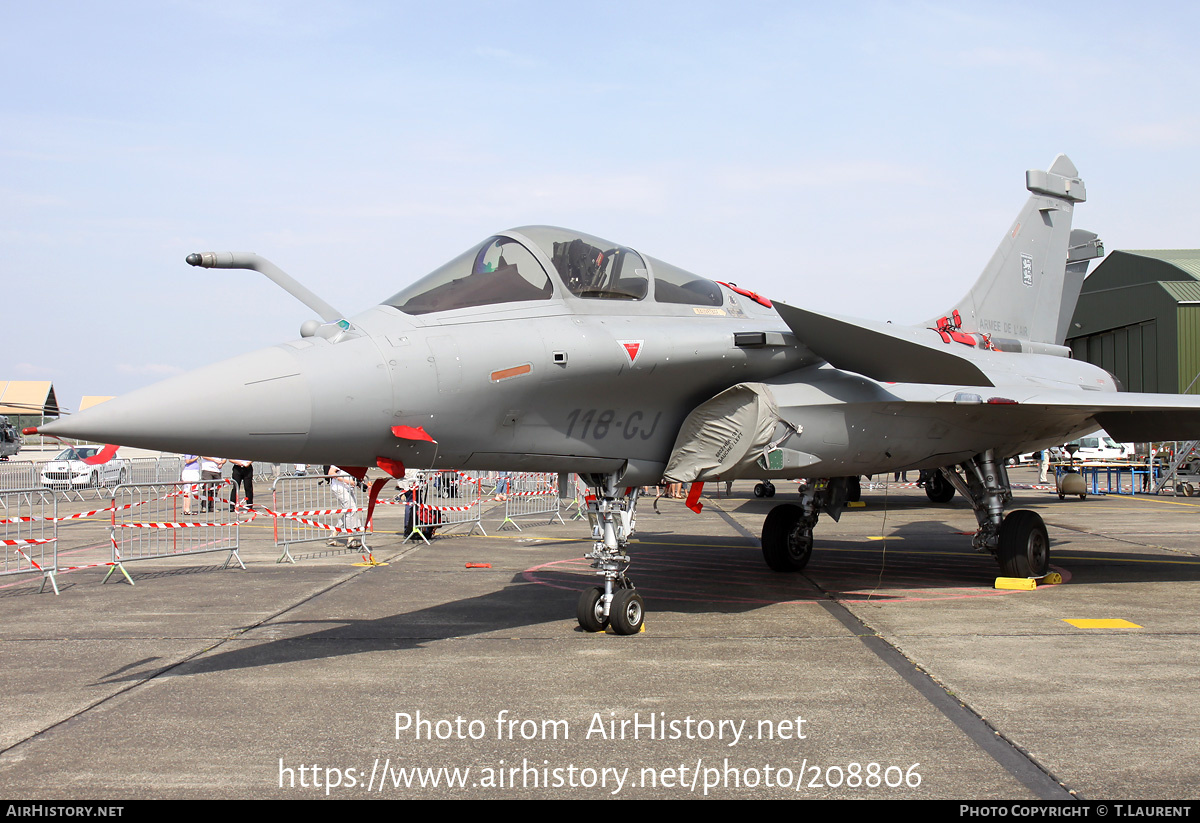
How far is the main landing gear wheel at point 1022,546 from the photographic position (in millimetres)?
9664

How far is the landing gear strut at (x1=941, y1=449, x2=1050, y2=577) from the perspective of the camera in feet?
31.8

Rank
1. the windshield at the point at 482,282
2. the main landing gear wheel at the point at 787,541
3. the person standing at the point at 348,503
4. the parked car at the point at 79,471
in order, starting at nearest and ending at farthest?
1. the windshield at the point at 482,282
2. the main landing gear wheel at the point at 787,541
3. the person standing at the point at 348,503
4. the parked car at the point at 79,471

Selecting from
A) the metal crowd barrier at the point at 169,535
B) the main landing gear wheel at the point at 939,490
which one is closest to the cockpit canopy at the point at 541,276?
the metal crowd barrier at the point at 169,535

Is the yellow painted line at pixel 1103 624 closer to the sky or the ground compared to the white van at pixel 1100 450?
closer to the ground

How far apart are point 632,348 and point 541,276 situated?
883 millimetres

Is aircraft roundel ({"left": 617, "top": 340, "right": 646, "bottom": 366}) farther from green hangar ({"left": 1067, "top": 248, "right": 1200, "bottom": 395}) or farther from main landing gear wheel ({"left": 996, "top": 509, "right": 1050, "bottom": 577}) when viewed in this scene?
green hangar ({"left": 1067, "top": 248, "right": 1200, "bottom": 395})

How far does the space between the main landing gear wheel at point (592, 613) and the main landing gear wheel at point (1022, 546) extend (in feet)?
Answer: 16.2

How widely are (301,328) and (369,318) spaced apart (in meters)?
0.46

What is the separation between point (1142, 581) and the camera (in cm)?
998

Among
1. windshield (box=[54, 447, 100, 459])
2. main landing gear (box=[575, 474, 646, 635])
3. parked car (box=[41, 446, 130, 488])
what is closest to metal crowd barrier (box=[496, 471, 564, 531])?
main landing gear (box=[575, 474, 646, 635])

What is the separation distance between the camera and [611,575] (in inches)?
289

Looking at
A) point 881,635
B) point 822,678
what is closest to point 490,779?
point 822,678

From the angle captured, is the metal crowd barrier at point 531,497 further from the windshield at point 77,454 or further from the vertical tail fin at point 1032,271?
the windshield at point 77,454
